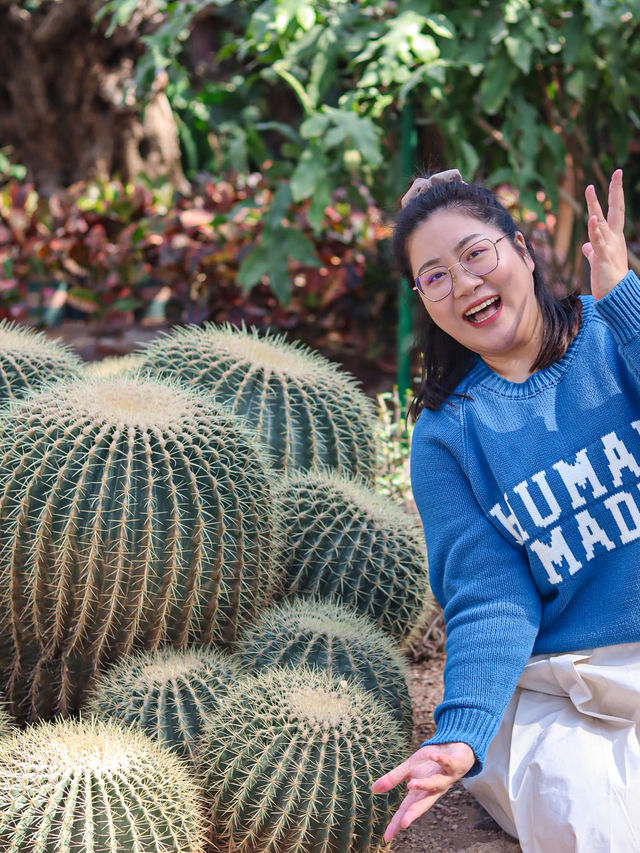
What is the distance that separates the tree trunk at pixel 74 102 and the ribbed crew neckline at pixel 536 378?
5.51 metres

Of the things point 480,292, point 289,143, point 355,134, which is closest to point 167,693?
point 480,292

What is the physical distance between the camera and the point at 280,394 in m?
2.48

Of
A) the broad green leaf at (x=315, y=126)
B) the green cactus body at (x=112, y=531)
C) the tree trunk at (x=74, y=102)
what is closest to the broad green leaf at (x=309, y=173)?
the broad green leaf at (x=315, y=126)

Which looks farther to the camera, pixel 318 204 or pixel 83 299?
pixel 83 299

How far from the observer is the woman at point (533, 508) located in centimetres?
158

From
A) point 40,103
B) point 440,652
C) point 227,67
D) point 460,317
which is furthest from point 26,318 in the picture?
point 460,317

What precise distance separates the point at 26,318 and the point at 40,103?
2251 mm

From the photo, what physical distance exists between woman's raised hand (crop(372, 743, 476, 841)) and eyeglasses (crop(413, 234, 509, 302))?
2.56 ft

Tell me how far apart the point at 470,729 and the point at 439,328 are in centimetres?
78

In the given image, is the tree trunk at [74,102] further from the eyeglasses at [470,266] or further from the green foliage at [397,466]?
the eyeglasses at [470,266]

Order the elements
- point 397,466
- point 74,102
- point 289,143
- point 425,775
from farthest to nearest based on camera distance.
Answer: point 74,102, point 289,143, point 397,466, point 425,775

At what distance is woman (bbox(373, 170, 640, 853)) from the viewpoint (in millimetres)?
1575

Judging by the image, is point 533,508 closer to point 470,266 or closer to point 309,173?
point 470,266

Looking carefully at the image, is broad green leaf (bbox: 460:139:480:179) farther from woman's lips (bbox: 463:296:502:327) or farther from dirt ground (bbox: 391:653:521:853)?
dirt ground (bbox: 391:653:521:853)
